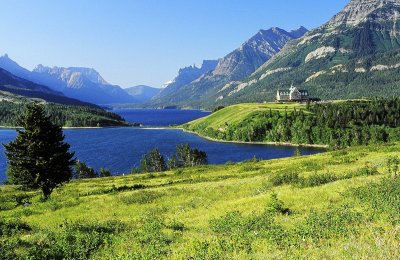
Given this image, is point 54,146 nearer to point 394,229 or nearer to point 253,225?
point 253,225

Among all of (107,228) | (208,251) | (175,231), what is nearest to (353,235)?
(208,251)

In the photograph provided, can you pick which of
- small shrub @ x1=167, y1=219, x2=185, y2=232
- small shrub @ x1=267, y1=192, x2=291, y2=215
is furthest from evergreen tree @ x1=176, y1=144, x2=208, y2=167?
small shrub @ x1=167, y1=219, x2=185, y2=232

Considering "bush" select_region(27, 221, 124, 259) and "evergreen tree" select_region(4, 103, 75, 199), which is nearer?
"bush" select_region(27, 221, 124, 259)

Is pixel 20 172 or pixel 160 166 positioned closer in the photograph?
pixel 20 172

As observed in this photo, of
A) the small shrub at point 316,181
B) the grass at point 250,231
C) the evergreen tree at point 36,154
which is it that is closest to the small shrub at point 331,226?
the grass at point 250,231

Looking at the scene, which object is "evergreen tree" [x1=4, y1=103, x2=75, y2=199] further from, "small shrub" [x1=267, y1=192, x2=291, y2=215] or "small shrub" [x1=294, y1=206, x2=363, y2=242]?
"small shrub" [x1=294, y1=206, x2=363, y2=242]

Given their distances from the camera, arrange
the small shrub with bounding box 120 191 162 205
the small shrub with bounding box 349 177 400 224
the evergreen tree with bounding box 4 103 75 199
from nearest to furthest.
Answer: the small shrub with bounding box 349 177 400 224
the small shrub with bounding box 120 191 162 205
the evergreen tree with bounding box 4 103 75 199

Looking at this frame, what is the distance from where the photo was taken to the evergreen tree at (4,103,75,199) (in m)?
52.6

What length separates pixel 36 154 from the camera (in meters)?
53.1

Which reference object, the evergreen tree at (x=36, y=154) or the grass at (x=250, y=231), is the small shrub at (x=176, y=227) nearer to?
the grass at (x=250, y=231)

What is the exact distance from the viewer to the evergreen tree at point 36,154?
5259 cm

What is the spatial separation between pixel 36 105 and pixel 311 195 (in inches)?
1718

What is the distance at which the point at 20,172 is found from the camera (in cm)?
5228

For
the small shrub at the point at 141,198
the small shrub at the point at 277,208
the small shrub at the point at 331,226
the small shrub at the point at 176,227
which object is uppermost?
the small shrub at the point at 331,226
